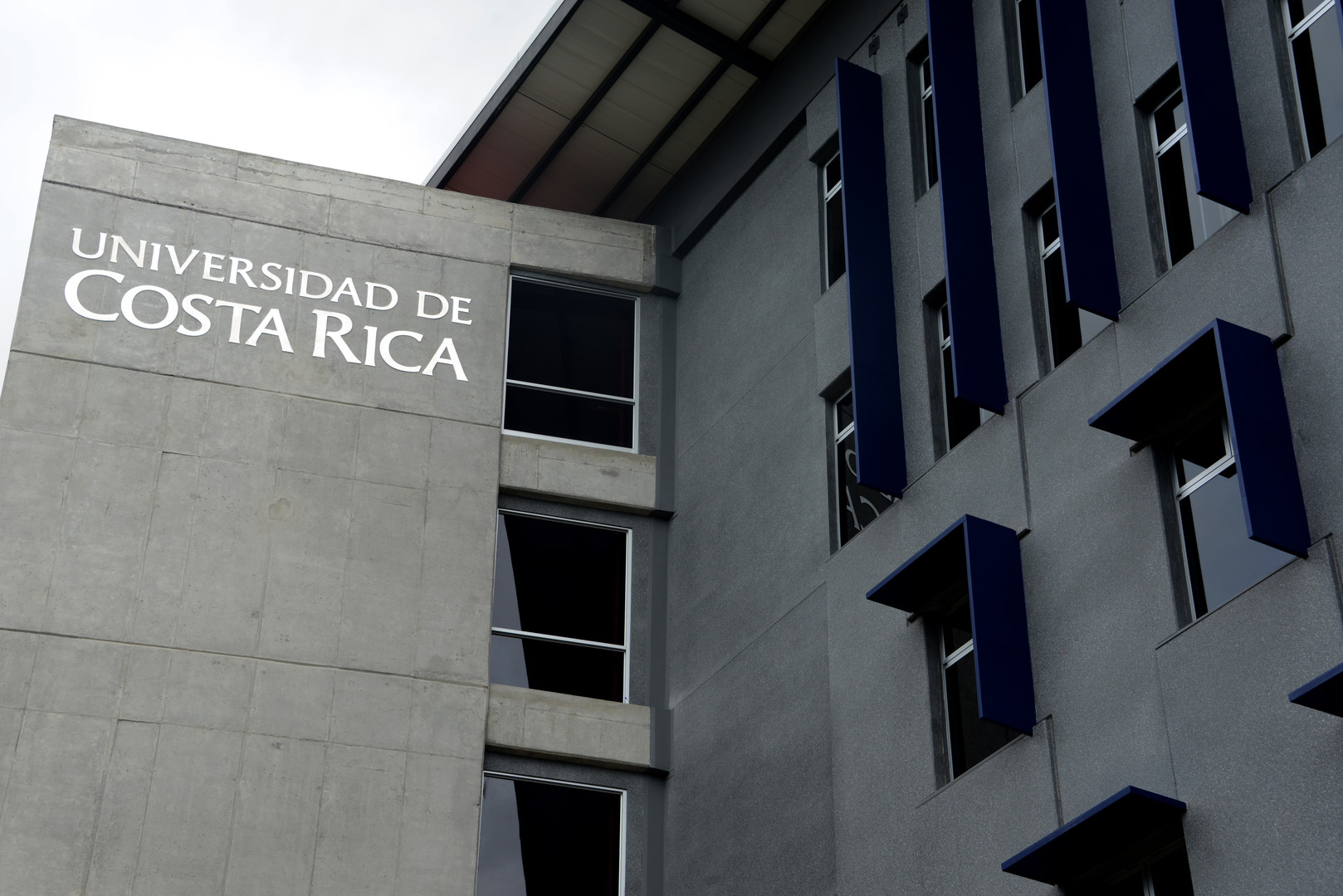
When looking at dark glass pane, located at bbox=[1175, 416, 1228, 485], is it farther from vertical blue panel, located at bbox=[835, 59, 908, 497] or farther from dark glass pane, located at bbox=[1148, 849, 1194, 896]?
vertical blue panel, located at bbox=[835, 59, 908, 497]

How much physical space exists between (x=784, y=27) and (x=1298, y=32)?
33.7ft

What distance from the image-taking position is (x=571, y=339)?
25141 mm

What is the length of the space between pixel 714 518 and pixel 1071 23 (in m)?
8.43

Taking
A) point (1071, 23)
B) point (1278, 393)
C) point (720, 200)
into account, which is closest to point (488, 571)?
point (720, 200)

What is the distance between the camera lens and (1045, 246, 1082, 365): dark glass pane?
16641mm

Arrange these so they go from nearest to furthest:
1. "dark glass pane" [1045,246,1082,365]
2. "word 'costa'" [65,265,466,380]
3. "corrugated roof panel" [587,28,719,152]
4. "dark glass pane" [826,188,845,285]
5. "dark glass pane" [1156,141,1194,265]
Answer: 1. "dark glass pane" [1156,141,1194,265]
2. "dark glass pane" [1045,246,1082,365]
3. "dark glass pane" [826,188,845,285]
4. "word 'costa'" [65,265,466,380]
5. "corrugated roof panel" [587,28,719,152]

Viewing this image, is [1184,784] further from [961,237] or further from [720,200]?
[720,200]

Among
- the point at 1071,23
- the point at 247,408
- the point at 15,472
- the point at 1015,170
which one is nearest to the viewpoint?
the point at 1071,23

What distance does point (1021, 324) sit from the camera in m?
17.2

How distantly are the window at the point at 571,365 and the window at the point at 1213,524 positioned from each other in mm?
11369

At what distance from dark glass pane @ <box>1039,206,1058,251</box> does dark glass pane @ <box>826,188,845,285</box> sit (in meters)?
4.08

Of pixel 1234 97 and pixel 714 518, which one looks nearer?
pixel 1234 97

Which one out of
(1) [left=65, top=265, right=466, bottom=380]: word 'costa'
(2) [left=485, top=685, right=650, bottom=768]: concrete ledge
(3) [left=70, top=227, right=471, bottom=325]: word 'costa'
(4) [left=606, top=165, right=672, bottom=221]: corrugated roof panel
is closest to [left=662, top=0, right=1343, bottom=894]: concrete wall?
(2) [left=485, top=685, right=650, bottom=768]: concrete ledge

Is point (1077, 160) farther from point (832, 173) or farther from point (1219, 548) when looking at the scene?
point (832, 173)
